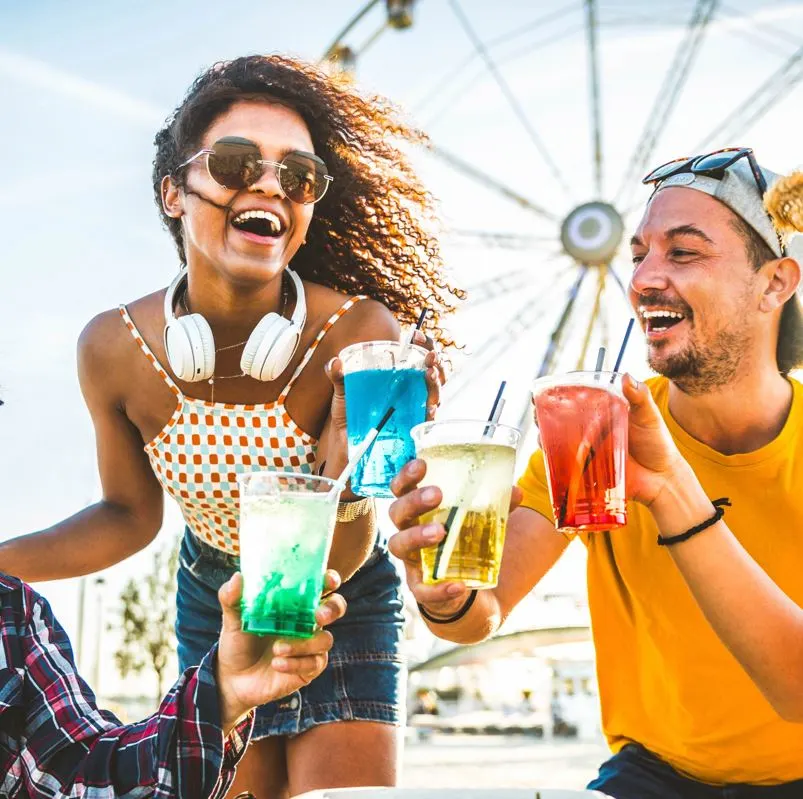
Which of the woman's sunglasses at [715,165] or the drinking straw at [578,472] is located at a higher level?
the woman's sunglasses at [715,165]

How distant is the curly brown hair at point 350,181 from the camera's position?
344 centimetres

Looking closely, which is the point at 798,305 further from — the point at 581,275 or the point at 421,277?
the point at 581,275

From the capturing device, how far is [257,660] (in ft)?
6.70

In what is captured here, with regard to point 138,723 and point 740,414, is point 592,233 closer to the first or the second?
point 740,414

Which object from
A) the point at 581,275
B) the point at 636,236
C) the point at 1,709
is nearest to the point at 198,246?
the point at 636,236

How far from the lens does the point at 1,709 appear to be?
2.08 meters

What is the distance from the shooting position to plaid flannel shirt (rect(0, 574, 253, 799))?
196 centimetres

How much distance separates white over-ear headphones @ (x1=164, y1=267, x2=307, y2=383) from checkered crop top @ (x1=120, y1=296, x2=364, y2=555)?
0.50 ft

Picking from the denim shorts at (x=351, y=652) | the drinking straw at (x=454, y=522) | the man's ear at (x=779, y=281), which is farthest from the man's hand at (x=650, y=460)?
the denim shorts at (x=351, y=652)

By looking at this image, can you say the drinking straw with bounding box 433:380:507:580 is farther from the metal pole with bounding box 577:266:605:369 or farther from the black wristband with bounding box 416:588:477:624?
the metal pole with bounding box 577:266:605:369

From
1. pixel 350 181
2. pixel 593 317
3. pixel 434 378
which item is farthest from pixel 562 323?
pixel 434 378

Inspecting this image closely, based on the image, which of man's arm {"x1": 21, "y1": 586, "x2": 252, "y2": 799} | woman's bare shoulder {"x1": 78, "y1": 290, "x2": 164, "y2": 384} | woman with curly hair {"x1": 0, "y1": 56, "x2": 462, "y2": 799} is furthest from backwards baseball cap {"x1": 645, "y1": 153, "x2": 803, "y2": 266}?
man's arm {"x1": 21, "y1": 586, "x2": 252, "y2": 799}

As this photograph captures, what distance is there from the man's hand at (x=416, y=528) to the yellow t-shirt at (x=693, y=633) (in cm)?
88

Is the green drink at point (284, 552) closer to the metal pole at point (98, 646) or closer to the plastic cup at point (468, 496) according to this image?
the plastic cup at point (468, 496)
